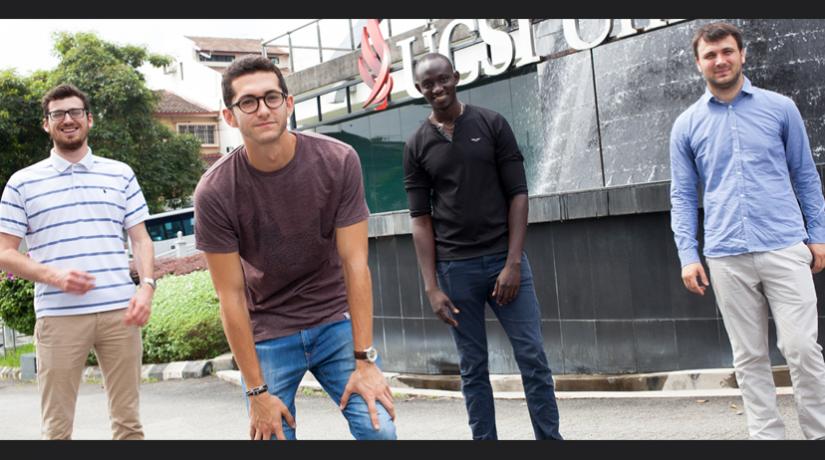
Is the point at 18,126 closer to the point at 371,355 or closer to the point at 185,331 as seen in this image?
the point at 185,331

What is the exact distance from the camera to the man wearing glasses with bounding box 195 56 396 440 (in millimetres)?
3369

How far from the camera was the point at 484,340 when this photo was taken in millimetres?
5020

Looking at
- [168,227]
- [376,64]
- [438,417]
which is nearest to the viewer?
[438,417]

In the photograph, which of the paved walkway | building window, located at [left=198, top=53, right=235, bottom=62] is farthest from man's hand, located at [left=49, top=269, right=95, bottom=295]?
building window, located at [left=198, top=53, right=235, bottom=62]

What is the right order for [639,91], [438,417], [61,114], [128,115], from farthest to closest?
[128,115]
[639,91]
[438,417]
[61,114]

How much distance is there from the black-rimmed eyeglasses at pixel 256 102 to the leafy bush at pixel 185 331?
9159 millimetres

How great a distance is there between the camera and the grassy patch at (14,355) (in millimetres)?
14742

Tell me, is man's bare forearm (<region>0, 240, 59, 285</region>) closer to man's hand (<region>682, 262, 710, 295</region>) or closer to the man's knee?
the man's knee

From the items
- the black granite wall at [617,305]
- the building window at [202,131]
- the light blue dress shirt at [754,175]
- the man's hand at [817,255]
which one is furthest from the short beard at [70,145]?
the building window at [202,131]

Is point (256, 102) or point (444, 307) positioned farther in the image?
point (444, 307)

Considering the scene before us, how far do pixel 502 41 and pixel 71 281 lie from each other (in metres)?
8.65

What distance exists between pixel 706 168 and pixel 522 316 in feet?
3.96

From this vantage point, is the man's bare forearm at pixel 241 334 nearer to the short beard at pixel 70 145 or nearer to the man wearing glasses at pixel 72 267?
the man wearing glasses at pixel 72 267

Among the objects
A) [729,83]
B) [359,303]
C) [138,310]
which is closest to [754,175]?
[729,83]
